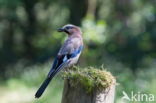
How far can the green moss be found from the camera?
12.9ft

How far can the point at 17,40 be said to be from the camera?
14.2m

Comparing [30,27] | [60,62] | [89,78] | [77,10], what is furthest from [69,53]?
[30,27]

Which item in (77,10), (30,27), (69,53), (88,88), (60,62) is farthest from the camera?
(30,27)

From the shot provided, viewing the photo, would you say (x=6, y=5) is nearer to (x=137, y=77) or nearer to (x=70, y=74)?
(x=137, y=77)

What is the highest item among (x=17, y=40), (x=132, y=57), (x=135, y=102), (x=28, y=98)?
(x=17, y=40)

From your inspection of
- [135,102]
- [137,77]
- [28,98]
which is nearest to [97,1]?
[137,77]

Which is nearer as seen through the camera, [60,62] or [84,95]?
[84,95]

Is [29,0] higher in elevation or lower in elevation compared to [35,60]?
higher

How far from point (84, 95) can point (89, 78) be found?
0.15 metres

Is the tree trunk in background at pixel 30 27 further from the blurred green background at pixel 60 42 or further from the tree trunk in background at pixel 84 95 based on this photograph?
the tree trunk in background at pixel 84 95

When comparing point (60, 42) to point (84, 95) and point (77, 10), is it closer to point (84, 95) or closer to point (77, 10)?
point (77, 10)

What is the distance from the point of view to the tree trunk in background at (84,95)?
3.93 metres

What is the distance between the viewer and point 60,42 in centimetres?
1079

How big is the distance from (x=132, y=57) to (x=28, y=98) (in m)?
3.04
